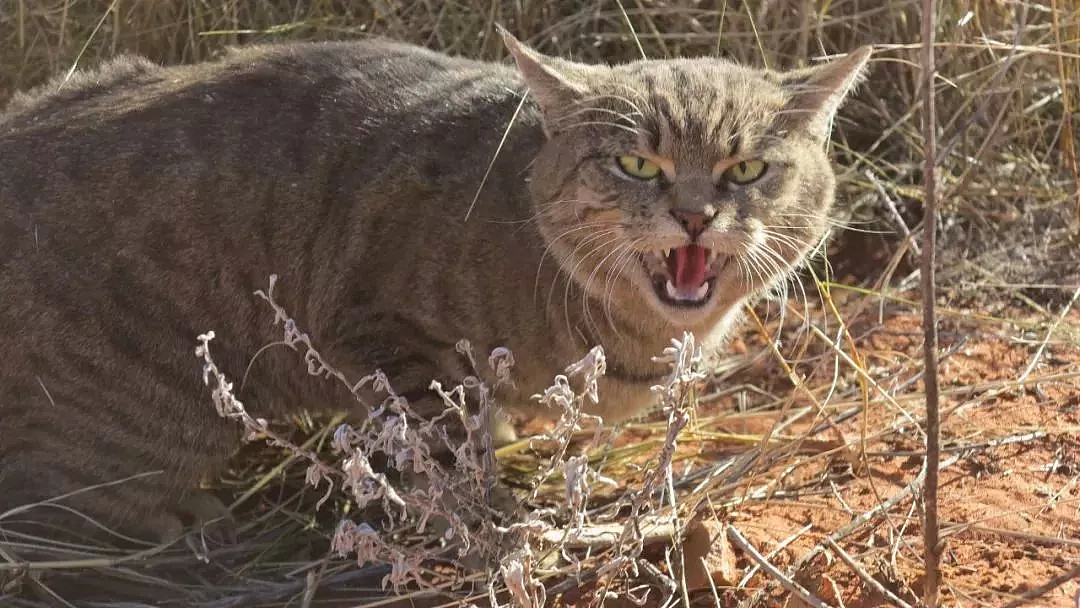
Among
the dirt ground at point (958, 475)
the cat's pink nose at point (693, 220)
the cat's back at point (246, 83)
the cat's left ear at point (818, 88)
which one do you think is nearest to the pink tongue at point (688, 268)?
the cat's pink nose at point (693, 220)

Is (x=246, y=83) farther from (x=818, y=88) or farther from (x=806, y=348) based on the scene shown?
(x=806, y=348)

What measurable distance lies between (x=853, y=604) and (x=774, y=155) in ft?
3.57

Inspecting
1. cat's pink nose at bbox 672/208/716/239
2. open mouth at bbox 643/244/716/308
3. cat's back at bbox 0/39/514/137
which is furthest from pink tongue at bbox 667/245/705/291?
cat's back at bbox 0/39/514/137

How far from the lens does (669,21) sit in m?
4.57

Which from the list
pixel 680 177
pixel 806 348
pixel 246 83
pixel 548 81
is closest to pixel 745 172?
pixel 680 177

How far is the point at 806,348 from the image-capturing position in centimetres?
392

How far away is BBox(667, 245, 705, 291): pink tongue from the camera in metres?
2.88

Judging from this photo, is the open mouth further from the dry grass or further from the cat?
the dry grass

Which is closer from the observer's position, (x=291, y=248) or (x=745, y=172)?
(x=745, y=172)

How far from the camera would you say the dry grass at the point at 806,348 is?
281cm

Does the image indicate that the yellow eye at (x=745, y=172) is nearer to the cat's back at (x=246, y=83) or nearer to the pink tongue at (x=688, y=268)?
the pink tongue at (x=688, y=268)

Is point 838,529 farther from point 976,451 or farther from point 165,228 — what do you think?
point 165,228

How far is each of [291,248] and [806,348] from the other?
1.76m

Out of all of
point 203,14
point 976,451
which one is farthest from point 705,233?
point 203,14
